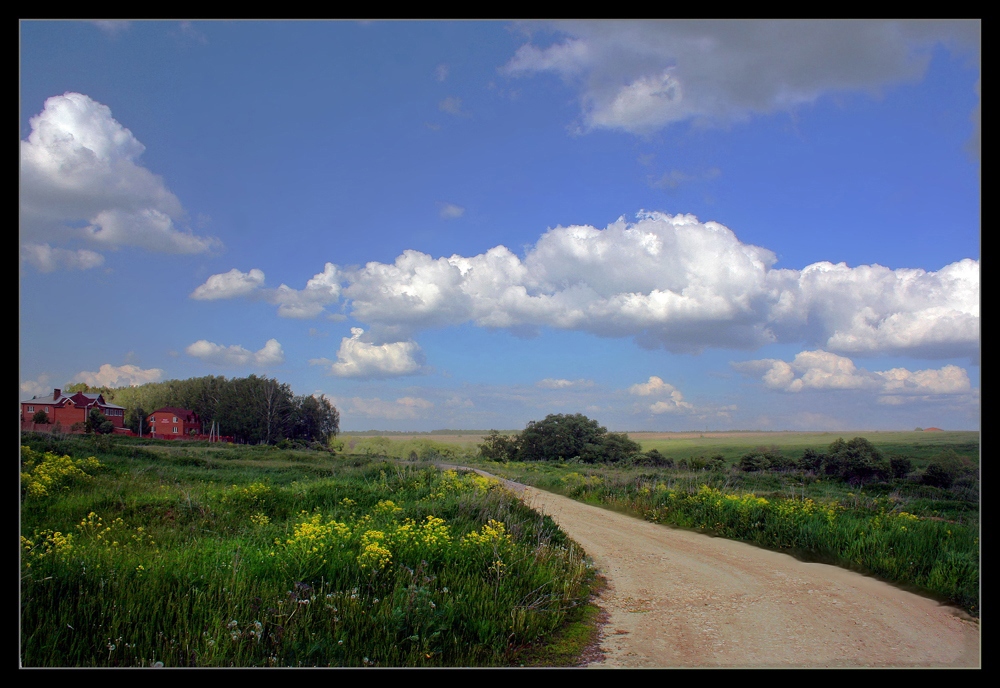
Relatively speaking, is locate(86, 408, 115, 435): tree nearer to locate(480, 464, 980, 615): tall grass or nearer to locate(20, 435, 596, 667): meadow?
locate(20, 435, 596, 667): meadow

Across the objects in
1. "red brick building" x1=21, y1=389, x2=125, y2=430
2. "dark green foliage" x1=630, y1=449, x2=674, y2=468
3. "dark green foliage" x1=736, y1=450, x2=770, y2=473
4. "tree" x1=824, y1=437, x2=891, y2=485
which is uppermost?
"red brick building" x1=21, y1=389, x2=125, y2=430

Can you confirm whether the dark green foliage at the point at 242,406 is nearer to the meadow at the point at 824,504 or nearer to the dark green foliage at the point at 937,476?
the meadow at the point at 824,504

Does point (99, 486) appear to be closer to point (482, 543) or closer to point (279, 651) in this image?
point (279, 651)

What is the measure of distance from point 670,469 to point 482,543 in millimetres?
14278

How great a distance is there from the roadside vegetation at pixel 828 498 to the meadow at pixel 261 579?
14.5ft

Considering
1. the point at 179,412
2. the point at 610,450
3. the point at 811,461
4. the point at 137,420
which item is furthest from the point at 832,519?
the point at 610,450

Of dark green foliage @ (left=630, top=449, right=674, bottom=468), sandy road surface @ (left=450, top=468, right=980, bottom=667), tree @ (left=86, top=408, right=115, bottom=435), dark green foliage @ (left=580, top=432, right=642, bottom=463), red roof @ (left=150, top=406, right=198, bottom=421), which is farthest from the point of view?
dark green foliage @ (left=580, top=432, right=642, bottom=463)

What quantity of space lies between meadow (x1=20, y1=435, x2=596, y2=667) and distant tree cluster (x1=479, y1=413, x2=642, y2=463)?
13.9 metres

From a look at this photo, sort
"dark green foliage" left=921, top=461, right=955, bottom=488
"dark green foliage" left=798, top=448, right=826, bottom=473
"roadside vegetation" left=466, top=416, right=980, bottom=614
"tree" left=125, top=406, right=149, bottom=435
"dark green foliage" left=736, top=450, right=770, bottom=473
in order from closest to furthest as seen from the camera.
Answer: "roadside vegetation" left=466, top=416, right=980, bottom=614, "tree" left=125, top=406, right=149, bottom=435, "dark green foliage" left=921, top=461, right=955, bottom=488, "dark green foliage" left=798, top=448, right=826, bottom=473, "dark green foliage" left=736, top=450, right=770, bottom=473

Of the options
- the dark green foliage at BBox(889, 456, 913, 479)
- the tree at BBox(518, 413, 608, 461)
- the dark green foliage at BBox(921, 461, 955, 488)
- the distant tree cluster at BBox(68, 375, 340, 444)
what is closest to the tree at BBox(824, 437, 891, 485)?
the dark green foliage at BBox(889, 456, 913, 479)

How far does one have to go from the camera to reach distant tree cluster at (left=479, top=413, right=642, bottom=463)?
22.9m

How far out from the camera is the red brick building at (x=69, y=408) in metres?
7.82

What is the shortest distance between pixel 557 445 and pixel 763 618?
1731 centimetres
